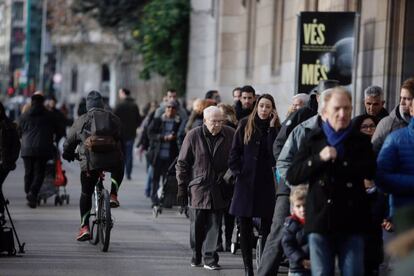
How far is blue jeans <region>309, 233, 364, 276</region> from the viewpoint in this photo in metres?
8.50

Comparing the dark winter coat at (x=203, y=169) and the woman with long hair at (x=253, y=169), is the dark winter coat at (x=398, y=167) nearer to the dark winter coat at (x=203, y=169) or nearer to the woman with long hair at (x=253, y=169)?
the woman with long hair at (x=253, y=169)

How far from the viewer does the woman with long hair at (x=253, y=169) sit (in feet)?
40.0

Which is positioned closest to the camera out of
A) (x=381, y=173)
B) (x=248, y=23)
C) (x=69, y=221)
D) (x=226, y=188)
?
(x=381, y=173)

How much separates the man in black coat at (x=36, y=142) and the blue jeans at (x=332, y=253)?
1219 cm

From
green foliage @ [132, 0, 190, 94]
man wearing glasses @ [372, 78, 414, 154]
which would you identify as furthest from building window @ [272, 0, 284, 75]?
man wearing glasses @ [372, 78, 414, 154]

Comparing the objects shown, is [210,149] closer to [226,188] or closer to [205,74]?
[226,188]

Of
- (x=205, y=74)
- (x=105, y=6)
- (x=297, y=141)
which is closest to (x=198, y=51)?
(x=205, y=74)

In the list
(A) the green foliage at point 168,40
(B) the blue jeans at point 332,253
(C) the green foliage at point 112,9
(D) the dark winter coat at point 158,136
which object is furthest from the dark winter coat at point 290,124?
(C) the green foliage at point 112,9

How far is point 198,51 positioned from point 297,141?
88.5ft

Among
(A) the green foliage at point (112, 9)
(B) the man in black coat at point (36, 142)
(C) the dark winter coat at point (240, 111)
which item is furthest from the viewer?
(A) the green foliage at point (112, 9)

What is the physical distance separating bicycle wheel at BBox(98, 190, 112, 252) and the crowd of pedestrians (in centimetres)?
25

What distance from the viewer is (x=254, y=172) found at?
40.3 feet

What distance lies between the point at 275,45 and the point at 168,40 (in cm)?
1221

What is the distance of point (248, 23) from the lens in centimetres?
3122
